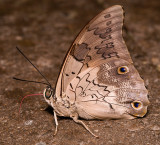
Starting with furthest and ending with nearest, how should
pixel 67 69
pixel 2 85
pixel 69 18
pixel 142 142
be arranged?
pixel 69 18 < pixel 2 85 < pixel 67 69 < pixel 142 142

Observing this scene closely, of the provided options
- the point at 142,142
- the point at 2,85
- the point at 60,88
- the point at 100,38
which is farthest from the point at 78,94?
the point at 2,85

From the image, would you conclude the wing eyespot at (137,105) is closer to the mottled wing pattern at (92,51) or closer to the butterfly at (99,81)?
the butterfly at (99,81)

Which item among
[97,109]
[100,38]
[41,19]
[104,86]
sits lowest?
[41,19]

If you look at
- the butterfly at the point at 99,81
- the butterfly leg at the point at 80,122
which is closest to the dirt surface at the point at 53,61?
the butterfly leg at the point at 80,122

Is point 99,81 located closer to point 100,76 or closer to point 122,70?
point 100,76

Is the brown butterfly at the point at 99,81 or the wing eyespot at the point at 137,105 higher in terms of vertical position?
the brown butterfly at the point at 99,81

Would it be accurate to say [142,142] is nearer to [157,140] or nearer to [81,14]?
[157,140]

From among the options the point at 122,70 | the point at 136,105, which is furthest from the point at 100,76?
the point at 136,105
